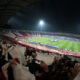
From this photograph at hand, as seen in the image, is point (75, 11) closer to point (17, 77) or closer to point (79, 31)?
point (79, 31)

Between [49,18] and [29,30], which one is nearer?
[49,18]

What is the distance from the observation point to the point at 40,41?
54.3 feet

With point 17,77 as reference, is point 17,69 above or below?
above

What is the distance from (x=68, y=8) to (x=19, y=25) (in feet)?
55.5

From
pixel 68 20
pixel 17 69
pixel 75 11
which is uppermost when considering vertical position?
pixel 75 11

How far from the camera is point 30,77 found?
1.33 m

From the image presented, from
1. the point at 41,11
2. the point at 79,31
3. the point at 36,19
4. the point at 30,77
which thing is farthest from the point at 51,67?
the point at 36,19

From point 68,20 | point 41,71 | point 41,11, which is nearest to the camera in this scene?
point 41,71

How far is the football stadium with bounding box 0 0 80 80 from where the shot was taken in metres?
1.84

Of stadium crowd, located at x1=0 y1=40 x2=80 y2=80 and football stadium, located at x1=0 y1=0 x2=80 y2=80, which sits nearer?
stadium crowd, located at x1=0 y1=40 x2=80 y2=80

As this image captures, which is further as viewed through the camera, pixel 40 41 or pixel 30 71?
pixel 40 41

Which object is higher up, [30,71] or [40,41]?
[30,71]

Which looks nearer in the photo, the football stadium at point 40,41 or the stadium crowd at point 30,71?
the stadium crowd at point 30,71

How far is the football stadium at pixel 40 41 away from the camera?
184 centimetres
